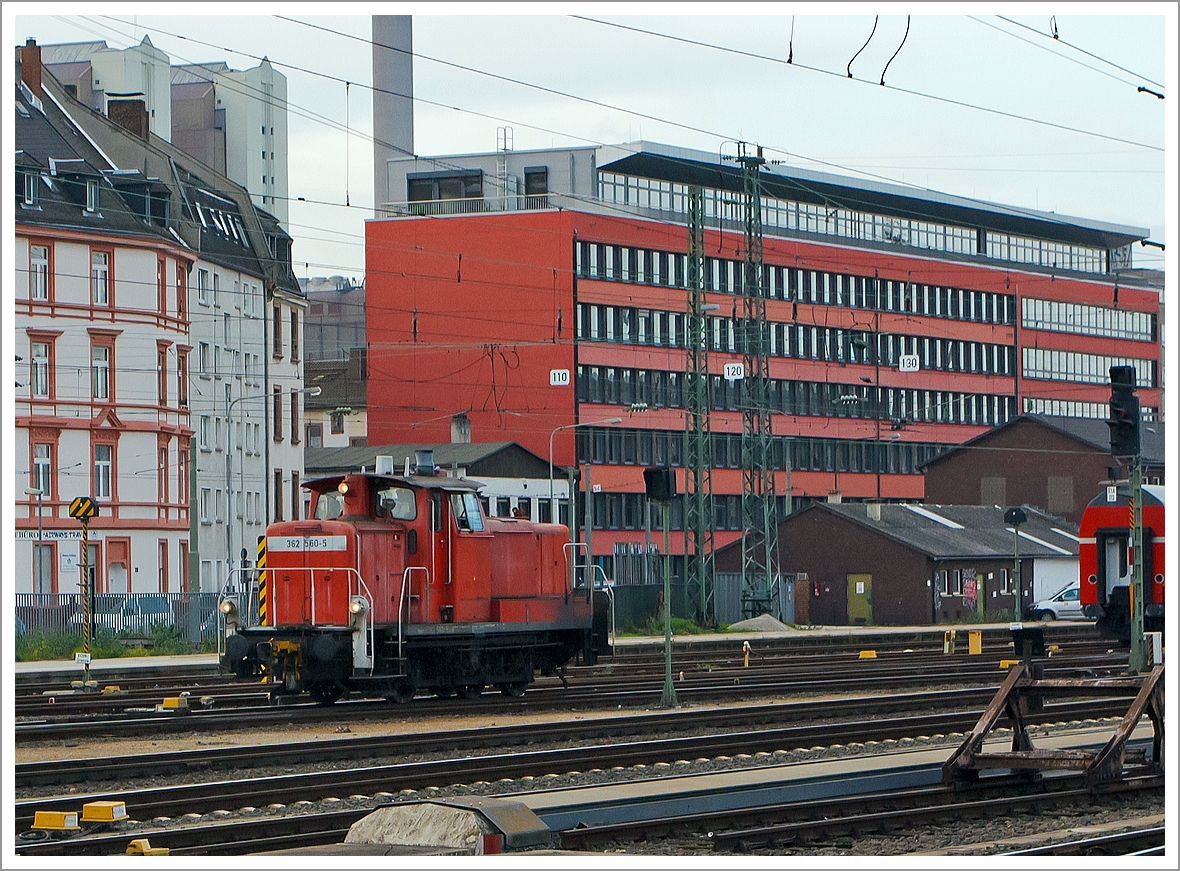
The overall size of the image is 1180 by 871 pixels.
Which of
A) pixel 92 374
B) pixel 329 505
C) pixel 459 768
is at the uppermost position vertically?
pixel 92 374

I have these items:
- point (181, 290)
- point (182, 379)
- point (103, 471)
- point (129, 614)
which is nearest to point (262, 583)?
point (129, 614)

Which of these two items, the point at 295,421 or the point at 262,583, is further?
the point at 295,421

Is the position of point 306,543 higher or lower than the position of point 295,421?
lower

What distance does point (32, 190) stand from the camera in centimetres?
6041

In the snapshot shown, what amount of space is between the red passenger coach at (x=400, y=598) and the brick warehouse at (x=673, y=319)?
49.5 m

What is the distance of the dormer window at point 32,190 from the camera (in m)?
60.3

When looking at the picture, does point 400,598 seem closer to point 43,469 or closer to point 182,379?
point 43,469

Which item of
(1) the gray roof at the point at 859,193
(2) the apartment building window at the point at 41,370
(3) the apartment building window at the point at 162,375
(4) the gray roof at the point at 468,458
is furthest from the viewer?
(1) the gray roof at the point at 859,193

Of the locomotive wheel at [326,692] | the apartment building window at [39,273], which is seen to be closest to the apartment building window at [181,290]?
the apartment building window at [39,273]

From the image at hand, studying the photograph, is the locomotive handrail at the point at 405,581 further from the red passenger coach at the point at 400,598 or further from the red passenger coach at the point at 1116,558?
the red passenger coach at the point at 1116,558

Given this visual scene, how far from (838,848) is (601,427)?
7408 cm

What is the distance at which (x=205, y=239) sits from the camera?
7188 centimetres

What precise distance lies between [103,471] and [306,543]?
3988 centimetres

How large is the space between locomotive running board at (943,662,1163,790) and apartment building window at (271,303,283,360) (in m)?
63.9
